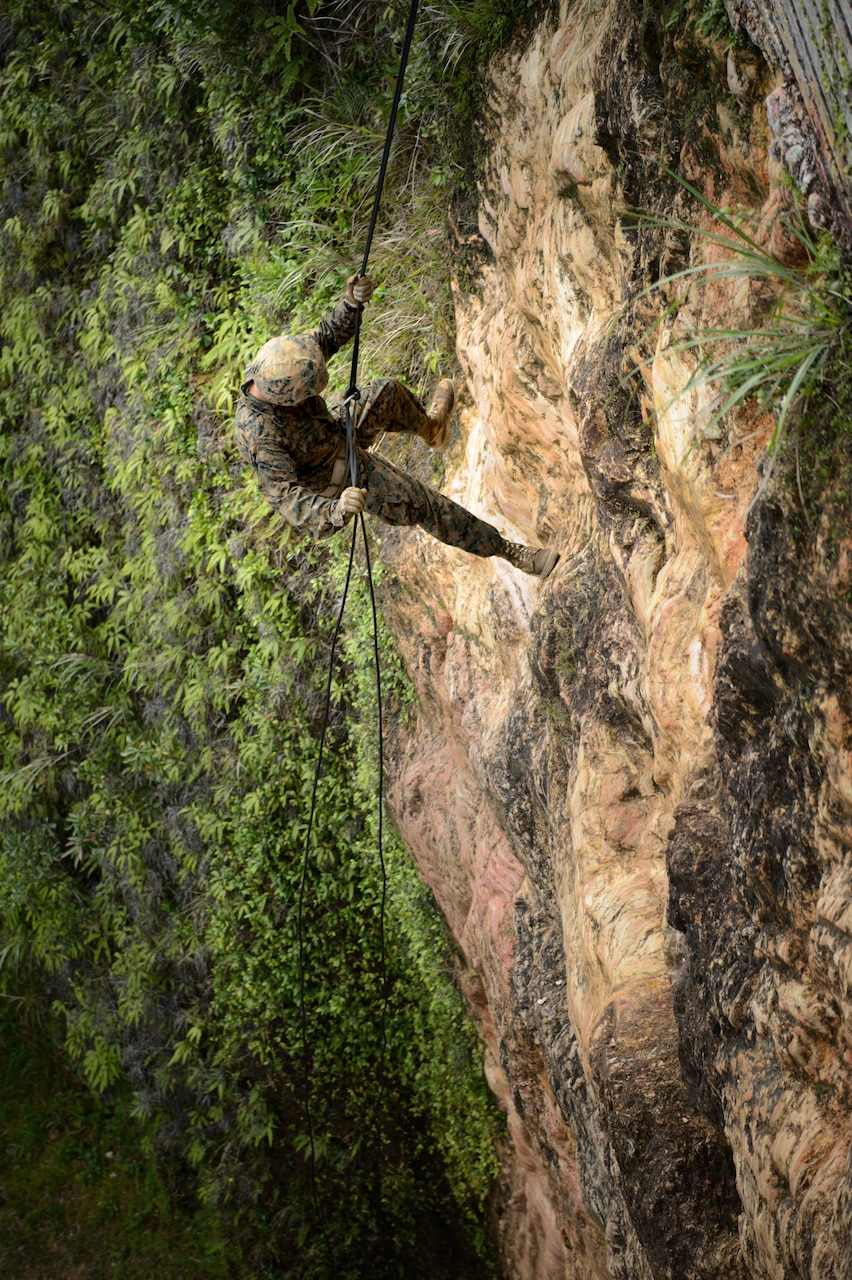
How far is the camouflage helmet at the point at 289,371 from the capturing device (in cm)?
379

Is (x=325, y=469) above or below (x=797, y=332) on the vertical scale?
below

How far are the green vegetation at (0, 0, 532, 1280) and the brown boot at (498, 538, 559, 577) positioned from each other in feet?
4.84

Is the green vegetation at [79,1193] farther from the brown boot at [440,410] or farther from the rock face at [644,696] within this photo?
the brown boot at [440,410]

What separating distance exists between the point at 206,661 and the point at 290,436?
3733 mm

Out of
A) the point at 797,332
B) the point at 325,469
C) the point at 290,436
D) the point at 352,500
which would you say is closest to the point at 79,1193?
the point at 325,469

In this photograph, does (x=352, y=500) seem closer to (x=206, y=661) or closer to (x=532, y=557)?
(x=532, y=557)

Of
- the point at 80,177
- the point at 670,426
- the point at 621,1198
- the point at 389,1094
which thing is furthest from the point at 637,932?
the point at 80,177

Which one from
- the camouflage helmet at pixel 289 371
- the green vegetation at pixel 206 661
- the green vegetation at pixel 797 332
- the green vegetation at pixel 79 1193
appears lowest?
the green vegetation at pixel 79 1193

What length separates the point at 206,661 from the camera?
7469 millimetres

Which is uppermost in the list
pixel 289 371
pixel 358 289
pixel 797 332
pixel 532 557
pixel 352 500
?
pixel 797 332

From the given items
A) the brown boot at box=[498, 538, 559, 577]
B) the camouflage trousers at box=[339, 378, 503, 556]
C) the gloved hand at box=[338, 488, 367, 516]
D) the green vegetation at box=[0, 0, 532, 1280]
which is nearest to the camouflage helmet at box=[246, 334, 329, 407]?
the camouflage trousers at box=[339, 378, 503, 556]

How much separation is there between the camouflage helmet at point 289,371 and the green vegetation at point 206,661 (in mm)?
1480

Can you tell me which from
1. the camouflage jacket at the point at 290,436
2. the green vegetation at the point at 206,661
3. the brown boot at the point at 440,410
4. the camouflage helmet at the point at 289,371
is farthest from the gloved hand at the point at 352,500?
the green vegetation at the point at 206,661

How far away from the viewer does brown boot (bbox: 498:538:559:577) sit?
165 inches
